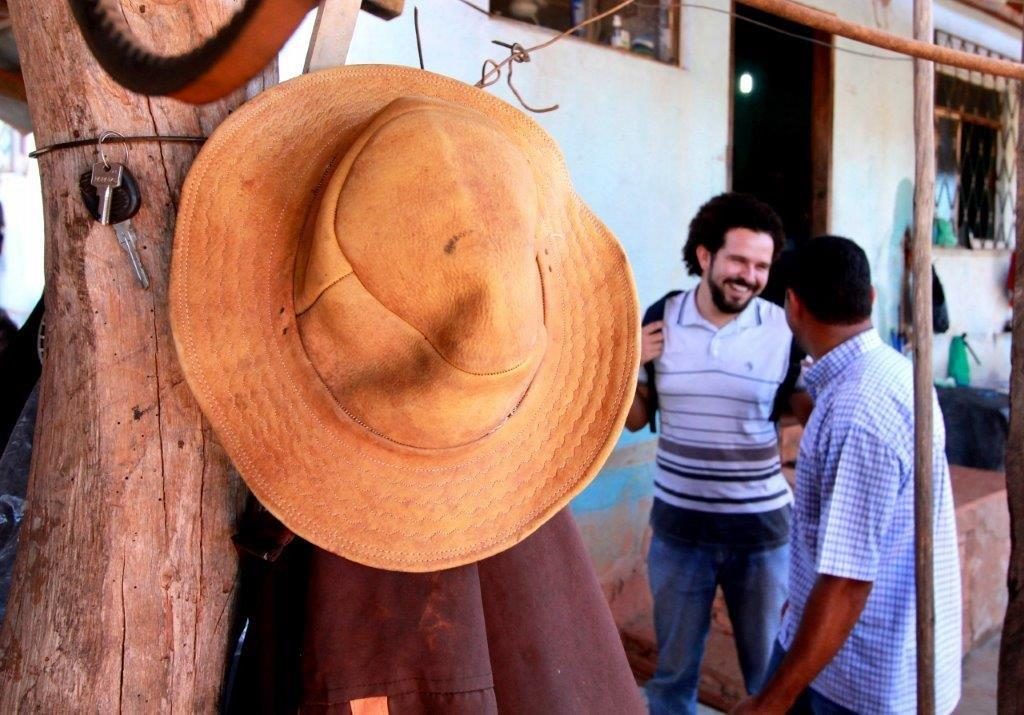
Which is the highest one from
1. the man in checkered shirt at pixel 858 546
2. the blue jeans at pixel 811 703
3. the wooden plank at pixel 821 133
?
the wooden plank at pixel 821 133

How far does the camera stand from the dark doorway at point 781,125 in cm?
616

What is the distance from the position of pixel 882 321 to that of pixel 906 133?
5.07 ft

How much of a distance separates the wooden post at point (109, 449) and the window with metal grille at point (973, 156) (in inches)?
294

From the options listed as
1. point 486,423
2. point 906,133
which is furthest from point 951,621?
point 906,133

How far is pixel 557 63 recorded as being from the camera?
13.3 feet

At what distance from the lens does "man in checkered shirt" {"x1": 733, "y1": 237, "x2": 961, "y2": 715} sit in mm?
2035

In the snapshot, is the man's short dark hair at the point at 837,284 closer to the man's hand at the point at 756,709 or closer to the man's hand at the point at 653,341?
the man's hand at the point at 653,341

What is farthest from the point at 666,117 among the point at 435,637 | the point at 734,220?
the point at 435,637

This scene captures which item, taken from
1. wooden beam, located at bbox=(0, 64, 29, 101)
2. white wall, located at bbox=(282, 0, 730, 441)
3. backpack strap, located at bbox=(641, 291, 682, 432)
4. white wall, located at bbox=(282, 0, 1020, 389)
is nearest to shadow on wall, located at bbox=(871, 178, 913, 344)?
white wall, located at bbox=(282, 0, 1020, 389)

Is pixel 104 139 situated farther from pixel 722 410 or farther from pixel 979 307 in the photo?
pixel 979 307

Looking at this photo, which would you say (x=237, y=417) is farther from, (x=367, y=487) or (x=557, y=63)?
(x=557, y=63)

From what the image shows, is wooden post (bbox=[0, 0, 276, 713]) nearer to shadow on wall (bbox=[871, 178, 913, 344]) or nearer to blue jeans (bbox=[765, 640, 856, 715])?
blue jeans (bbox=[765, 640, 856, 715])

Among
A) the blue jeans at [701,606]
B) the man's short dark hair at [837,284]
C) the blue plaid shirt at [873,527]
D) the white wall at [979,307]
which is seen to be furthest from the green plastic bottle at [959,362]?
the blue plaid shirt at [873,527]

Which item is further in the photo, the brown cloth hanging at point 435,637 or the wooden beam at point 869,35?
the wooden beam at point 869,35
